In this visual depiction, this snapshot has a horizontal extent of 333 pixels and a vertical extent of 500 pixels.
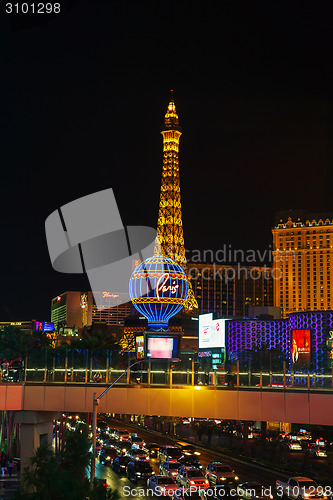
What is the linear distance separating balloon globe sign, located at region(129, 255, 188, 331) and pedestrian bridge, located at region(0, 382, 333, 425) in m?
86.5

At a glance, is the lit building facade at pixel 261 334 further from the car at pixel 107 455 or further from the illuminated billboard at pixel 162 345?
the car at pixel 107 455

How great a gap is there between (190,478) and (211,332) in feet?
252

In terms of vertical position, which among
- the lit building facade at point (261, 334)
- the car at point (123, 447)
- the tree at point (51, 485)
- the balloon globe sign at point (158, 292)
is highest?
the balloon globe sign at point (158, 292)

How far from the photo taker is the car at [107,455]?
179 feet

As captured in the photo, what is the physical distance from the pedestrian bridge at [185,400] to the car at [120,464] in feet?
35.3

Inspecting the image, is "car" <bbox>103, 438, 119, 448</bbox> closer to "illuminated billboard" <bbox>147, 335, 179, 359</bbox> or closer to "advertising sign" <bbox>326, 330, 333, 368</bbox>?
"illuminated billboard" <bbox>147, 335, 179, 359</bbox>

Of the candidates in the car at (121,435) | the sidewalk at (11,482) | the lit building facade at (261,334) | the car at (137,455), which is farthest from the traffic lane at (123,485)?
the lit building facade at (261,334)

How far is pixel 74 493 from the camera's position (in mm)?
24953

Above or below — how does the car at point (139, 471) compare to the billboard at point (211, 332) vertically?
below

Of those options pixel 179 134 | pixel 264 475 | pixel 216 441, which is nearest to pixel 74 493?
pixel 264 475

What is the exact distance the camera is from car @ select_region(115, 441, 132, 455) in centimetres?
5694

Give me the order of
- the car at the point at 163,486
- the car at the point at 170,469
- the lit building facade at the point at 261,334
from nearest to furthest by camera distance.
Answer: the car at the point at 163,486, the car at the point at 170,469, the lit building facade at the point at 261,334

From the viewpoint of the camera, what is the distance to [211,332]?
379 feet

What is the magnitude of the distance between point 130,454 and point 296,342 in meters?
50.6
